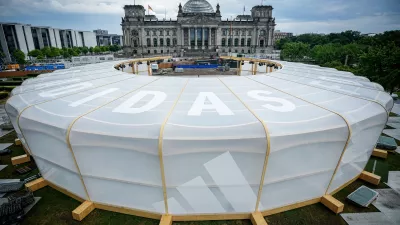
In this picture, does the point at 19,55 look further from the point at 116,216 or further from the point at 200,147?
the point at 200,147

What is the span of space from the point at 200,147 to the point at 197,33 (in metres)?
115

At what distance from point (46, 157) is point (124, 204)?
5.55m

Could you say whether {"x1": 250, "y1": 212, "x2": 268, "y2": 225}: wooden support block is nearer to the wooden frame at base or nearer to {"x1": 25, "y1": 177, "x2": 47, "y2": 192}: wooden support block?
the wooden frame at base

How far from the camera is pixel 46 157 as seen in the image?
456 inches

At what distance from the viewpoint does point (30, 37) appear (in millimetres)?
103000

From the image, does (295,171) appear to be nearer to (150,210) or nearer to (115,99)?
(150,210)

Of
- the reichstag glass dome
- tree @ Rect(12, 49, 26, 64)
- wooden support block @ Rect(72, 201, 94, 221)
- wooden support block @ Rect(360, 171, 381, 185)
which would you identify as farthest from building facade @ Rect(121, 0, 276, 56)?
wooden support block @ Rect(72, 201, 94, 221)

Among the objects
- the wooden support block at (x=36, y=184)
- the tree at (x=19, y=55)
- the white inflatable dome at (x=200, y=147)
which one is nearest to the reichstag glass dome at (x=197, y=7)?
the tree at (x=19, y=55)

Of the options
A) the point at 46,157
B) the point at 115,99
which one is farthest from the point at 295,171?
the point at 46,157

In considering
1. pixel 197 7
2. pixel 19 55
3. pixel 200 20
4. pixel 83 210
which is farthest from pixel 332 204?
pixel 197 7

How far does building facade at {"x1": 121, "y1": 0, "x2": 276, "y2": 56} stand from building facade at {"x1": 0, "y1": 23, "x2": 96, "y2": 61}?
148 ft

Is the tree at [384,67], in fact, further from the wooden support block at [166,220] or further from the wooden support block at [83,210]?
the wooden support block at [83,210]

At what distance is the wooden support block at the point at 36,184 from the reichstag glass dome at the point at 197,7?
12479 cm

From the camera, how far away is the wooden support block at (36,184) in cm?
1280
